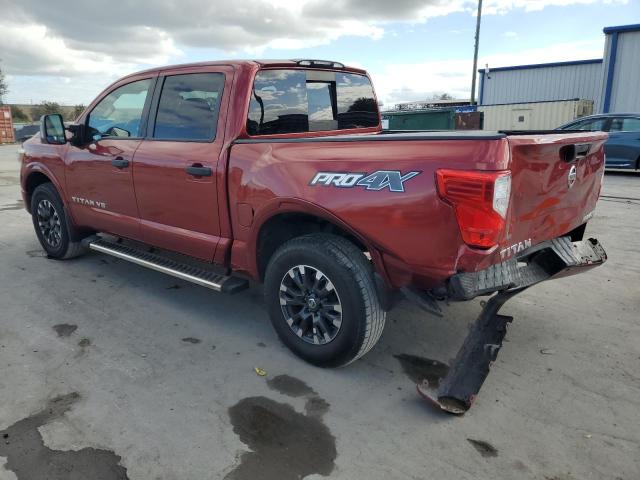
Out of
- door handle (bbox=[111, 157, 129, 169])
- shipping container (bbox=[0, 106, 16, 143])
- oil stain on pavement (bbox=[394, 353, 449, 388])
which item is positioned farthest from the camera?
shipping container (bbox=[0, 106, 16, 143])

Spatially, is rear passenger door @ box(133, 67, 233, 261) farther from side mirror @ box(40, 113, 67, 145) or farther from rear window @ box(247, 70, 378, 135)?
side mirror @ box(40, 113, 67, 145)

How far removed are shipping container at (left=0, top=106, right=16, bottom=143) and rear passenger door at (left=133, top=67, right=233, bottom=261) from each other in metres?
33.8

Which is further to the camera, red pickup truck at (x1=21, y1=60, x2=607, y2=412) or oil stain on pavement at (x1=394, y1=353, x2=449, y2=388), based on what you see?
oil stain on pavement at (x1=394, y1=353, x2=449, y2=388)

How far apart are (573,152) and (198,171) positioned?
95.5 inches

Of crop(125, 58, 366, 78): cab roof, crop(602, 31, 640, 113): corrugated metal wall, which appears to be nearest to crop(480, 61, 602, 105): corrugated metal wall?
crop(602, 31, 640, 113): corrugated metal wall

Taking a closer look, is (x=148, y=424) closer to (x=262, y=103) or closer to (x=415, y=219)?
(x=415, y=219)

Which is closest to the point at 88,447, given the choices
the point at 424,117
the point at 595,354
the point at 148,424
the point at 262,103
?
the point at 148,424

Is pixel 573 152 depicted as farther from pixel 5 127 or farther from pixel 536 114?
pixel 5 127

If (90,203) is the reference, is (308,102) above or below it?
above

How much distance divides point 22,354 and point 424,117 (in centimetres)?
2042

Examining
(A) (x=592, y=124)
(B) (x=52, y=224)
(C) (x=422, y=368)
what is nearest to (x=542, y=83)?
(A) (x=592, y=124)

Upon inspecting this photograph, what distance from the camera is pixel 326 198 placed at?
2865mm

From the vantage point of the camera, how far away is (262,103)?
11.8ft

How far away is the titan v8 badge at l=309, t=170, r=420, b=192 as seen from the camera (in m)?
2.57
